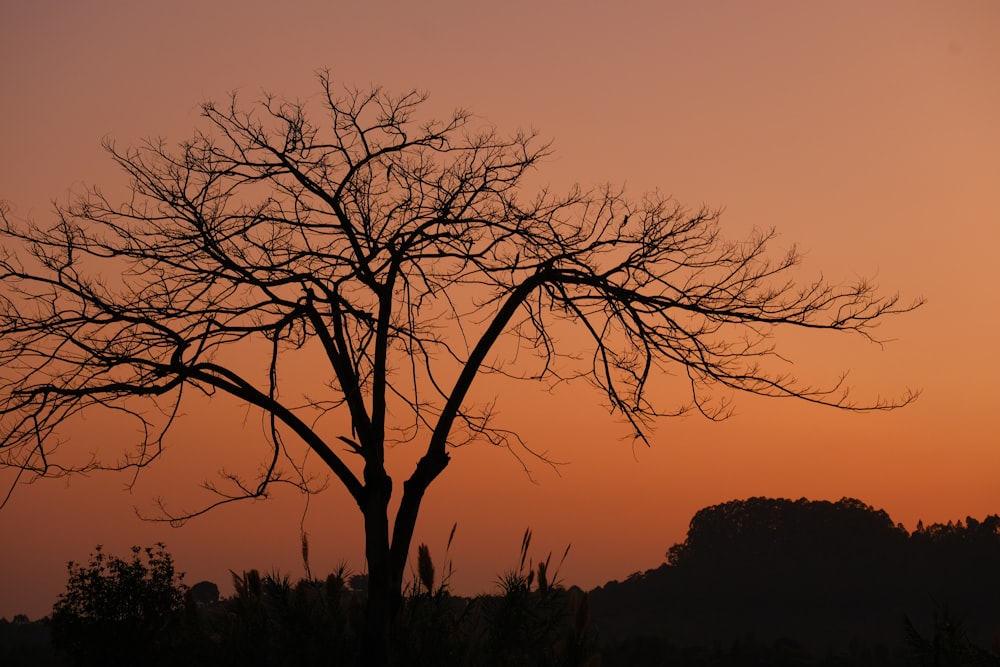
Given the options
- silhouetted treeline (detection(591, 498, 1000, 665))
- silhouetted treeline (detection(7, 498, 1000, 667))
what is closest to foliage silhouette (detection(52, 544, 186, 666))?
silhouetted treeline (detection(7, 498, 1000, 667))

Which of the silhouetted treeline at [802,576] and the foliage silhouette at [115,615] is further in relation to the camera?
the silhouetted treeline at [802,576]

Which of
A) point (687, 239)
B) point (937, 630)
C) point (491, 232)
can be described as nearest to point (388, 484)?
point (491, 232)

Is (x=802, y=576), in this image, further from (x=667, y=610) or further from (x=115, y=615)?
(x=115, y=615)

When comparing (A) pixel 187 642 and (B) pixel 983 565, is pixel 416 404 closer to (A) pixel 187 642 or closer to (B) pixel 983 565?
(A) pixel 187 642

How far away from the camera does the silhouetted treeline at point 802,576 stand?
50.5 m

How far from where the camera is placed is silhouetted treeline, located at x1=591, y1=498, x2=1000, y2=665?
50.5 metres

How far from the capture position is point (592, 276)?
11305 millimetres

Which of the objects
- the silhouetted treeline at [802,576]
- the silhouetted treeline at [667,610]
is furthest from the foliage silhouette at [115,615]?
the silhouetted treeline at [802,576]

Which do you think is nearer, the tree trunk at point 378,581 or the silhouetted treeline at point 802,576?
the tree trunk at point 378,581

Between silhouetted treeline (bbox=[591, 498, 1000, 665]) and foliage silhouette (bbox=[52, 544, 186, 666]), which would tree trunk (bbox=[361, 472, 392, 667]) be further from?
silhouetted treeline (bbox=[591, 498, 1000, 665])

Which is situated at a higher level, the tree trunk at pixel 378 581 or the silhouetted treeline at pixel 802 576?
the silhouetted treeline at pixel 802 576

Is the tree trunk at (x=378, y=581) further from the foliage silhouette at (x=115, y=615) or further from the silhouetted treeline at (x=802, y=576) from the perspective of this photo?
the silhouetted treeline at (x=802, y=576)

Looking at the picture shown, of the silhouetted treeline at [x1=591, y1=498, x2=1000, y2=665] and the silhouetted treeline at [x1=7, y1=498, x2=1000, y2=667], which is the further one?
the silhouetted treeline at [x1=591, y1=498, x2=1000, y2=665]

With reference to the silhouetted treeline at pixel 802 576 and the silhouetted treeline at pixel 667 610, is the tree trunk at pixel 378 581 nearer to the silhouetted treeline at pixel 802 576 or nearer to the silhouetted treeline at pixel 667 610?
the silhouetted treeline at pixel 667 610
